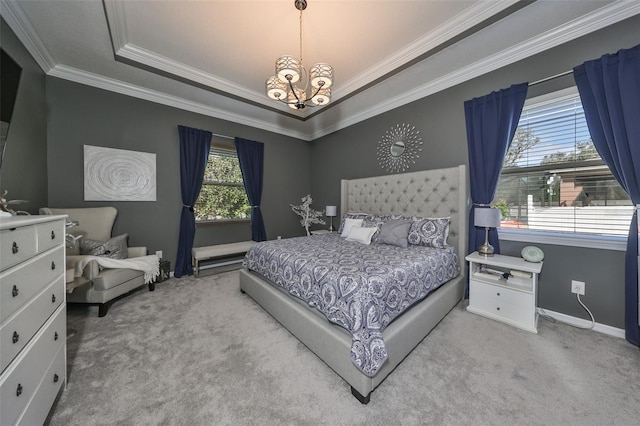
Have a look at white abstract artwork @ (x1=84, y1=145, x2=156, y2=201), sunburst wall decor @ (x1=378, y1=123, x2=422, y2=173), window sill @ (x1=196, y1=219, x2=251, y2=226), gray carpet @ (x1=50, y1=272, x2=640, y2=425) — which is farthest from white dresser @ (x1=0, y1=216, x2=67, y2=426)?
sunburst wall decor @ (x1=378, y1=123, x2=422, y2=173)

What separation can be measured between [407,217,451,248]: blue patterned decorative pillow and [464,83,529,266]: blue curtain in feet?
1.14

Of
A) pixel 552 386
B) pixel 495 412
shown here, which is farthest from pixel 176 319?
pixel 552 386

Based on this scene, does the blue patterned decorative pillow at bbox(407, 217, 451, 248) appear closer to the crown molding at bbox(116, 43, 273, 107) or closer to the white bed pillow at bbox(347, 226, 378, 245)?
the white bed pillow at bbox(347, 226, 378, 245)

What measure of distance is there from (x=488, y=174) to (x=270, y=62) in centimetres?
302

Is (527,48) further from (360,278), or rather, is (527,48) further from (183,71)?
(183,71)

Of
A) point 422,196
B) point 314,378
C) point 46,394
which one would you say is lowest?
point 314,378

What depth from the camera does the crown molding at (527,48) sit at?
1.98 meters

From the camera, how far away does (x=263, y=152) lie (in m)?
4.72

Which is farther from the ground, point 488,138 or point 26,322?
point 488,138

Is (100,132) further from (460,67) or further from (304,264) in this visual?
(460,67)

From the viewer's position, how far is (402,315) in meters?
1.83

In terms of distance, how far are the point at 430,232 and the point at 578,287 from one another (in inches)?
55.0

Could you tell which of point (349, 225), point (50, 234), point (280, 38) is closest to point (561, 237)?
point (349, 225)

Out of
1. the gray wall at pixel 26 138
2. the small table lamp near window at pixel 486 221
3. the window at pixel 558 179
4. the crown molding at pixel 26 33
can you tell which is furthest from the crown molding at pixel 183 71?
the window at pixel 558 179
